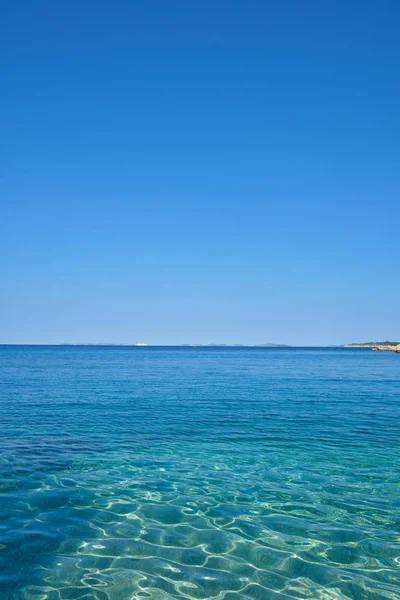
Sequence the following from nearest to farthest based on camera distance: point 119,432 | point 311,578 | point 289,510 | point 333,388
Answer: point 311,578 < point 289,510 < point 119,432 < point 333,388

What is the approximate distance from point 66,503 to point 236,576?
5427 mm

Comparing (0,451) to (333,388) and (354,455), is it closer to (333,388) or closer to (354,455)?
(354,455)

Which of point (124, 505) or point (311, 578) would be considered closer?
point (311, 578)

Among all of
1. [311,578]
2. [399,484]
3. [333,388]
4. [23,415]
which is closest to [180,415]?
[23,415]

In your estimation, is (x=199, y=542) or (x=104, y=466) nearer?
(x=199, y=542)

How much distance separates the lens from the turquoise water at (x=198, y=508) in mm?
7965

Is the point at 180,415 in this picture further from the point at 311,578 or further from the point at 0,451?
the point at 311,578

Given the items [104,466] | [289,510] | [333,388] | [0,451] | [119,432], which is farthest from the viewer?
[333,388]

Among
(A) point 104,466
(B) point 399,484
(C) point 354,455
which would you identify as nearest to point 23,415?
(A) point 104,466

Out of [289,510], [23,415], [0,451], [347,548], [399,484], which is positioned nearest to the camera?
[347,548]

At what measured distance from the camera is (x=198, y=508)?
11375mm

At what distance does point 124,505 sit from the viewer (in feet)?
37.8

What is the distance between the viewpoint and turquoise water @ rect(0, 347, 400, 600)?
7965mm

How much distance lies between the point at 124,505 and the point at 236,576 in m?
4.33
